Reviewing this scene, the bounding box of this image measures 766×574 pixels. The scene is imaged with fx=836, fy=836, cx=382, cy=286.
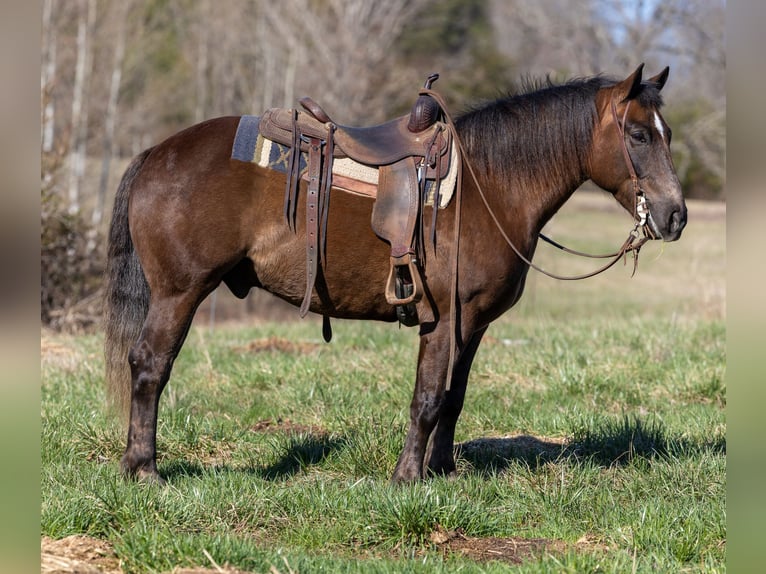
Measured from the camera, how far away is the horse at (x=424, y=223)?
4586mm

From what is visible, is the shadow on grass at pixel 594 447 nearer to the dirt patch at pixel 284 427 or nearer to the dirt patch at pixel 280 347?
the dirt patch at pixel 284 427

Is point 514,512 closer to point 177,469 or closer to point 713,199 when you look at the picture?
point 177,469

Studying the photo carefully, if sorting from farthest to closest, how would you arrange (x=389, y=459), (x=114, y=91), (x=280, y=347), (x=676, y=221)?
1. (x=114, y=91)
2. (x=280, y=347)
3. (x=389, y=459)
4. (x=676, y=221)

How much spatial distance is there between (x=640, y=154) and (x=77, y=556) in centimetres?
341

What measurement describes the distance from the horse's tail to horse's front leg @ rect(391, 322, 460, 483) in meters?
1.67

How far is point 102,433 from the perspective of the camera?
17.5 ft

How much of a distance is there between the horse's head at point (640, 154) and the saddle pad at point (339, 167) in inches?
34.6

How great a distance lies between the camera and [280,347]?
839 cm

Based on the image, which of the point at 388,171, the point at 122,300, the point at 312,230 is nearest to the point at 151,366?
the point at 122,300

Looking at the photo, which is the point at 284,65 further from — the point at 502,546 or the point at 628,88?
the point at 502,546

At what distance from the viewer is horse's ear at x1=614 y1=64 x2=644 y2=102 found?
449cm

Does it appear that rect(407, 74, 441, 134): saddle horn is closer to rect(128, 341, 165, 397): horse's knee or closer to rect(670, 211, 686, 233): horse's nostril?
rect(670, 211, 686, 233): horse's nostril
